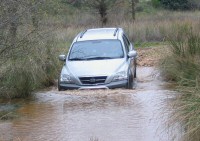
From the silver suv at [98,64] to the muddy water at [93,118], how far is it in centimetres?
45

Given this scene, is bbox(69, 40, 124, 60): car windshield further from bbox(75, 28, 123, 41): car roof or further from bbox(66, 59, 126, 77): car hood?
bbox(66, 59, 126, 77): car hood

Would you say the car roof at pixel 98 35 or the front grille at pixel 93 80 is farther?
the car roof at pixel 98 35

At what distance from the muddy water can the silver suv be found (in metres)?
0.45

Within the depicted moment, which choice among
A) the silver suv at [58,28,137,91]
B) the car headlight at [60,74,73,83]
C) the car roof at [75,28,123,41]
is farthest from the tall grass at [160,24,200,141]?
the car headlight at [60,74,73,83]

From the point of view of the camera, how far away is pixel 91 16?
132ft

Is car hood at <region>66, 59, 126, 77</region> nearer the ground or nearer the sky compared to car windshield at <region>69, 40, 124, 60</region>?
nearer the ground

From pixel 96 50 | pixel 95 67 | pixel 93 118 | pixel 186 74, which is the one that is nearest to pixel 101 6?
pixel 96 50

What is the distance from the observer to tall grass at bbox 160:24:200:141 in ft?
24.1

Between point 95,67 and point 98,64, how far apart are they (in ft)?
0.50

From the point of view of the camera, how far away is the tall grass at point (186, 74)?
290 inches

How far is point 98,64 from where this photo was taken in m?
14.1

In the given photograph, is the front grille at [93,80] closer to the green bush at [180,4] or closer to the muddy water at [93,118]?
the muddy water at [93,118]

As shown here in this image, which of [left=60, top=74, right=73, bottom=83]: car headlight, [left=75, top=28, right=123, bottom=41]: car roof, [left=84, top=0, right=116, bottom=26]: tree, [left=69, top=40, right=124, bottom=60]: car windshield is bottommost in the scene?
[left=84, top=0, right=116, bottom=26]: tree

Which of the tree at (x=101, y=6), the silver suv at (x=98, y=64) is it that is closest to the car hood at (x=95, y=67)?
the silver suv at (x=98, y=64)
